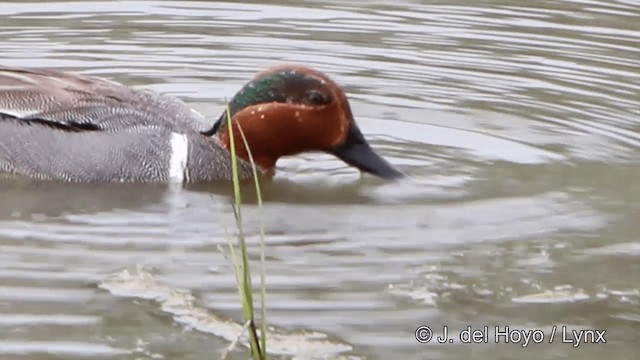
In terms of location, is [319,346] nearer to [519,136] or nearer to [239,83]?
[519,136]

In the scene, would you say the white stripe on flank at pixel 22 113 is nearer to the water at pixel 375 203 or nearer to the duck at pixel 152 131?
the duck at pixel 152 131

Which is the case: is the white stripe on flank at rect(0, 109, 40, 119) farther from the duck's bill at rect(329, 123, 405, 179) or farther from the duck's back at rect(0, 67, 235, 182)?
the duck's bill at rect(329, 123, 405, 179)

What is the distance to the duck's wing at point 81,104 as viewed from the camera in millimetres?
8688

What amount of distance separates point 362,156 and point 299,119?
371mm

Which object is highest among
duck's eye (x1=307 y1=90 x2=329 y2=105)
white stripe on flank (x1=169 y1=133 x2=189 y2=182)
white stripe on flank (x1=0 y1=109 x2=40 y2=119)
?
duck's eye (x1=307 y1=90 x2=329 y2=105)

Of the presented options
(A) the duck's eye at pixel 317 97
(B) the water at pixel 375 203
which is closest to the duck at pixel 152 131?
(A) the duck's eye at pixel 317 97

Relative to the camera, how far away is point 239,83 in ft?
33.7

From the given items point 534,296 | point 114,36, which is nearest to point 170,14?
point 114,36

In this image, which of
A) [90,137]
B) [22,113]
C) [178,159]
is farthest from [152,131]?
[22,113]

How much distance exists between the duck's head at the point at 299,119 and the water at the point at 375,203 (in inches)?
6.0

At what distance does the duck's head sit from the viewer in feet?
28.3

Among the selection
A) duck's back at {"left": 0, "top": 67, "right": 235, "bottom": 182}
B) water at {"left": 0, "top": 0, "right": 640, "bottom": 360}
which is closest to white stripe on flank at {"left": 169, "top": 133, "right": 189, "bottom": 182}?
duck's back at {"left": 0, "top": 67, "right": 235, "bottom": 182}

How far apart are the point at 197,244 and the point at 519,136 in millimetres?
2565

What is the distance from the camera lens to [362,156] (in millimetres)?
8672
